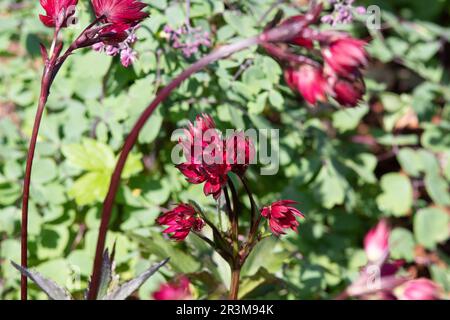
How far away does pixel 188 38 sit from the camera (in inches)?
59.8

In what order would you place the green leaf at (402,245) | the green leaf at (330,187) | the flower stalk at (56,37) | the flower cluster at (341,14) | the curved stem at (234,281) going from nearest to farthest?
the flower stalk at (56,37)
the curved stem at (234,281)
the flower cluster at (341,14)
the green leaf at (330,187)
the green leaf at (402,245)

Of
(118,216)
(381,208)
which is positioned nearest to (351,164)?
(381,208)

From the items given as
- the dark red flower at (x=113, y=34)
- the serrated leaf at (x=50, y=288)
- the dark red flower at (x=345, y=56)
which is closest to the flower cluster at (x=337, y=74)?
the dark red flower at (x=345, y=56)

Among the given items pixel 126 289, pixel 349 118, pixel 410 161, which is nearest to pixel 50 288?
pixel 126 289

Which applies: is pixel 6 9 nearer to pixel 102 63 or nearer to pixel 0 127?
pixel 0 127

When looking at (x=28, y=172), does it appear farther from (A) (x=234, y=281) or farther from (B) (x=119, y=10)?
(A) (x=234, y=281)

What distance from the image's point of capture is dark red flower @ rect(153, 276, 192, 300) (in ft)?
3.83

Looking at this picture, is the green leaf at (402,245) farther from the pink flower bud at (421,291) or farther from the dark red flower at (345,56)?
the dark red flower at (345,56)

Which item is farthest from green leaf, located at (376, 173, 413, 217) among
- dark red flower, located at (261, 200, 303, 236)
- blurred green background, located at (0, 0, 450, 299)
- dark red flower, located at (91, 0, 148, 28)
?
dark red flower, located at (91, 0, 148, 28)

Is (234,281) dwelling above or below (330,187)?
below

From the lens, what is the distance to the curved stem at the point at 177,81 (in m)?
0.85

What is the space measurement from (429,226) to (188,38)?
1.05 metres

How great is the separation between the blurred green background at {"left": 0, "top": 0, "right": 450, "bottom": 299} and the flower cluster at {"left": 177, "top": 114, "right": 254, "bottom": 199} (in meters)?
0.40

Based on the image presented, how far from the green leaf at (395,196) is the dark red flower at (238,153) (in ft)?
3.59
